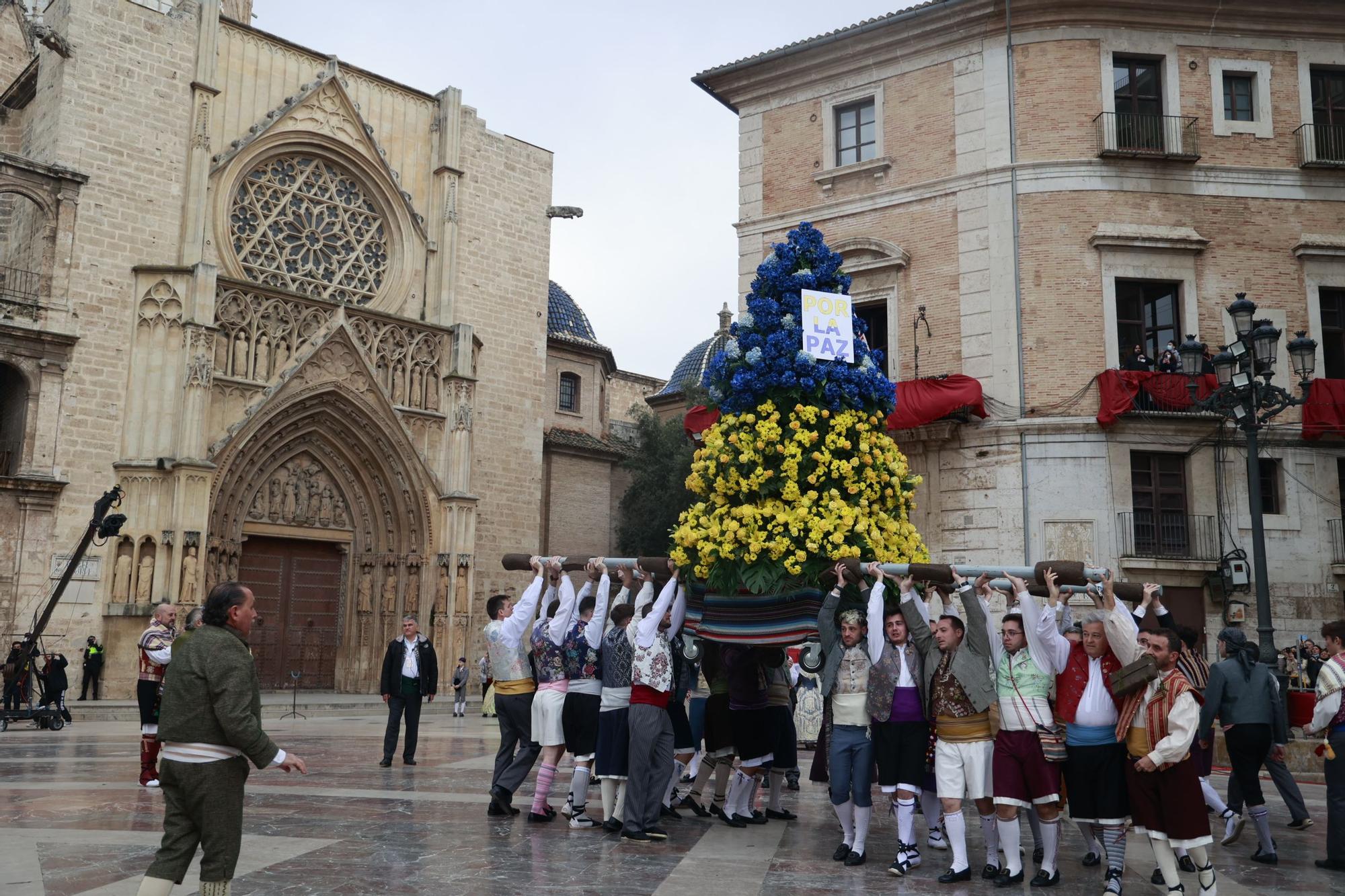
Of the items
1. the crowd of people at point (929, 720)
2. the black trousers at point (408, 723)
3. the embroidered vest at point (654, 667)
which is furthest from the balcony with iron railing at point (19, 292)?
the embroidered vest at point (654, 667)

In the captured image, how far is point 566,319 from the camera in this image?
4041 cm

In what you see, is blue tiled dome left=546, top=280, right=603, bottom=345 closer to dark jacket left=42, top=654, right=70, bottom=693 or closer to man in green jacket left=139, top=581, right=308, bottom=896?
dark jacket left=42, top=654, right=70, bottom=693

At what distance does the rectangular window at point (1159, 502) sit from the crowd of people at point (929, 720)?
28.6 feet

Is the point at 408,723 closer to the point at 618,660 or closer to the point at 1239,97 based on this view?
the point at 618,660

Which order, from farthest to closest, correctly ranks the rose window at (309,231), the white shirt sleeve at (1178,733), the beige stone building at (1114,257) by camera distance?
the rose window at (309,231) → the beige stone building at (1114,257) → the white shirt sleeve at (1178,733)

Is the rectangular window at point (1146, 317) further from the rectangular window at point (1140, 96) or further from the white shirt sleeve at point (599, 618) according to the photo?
the white shirt sleeve at point (599, 618)

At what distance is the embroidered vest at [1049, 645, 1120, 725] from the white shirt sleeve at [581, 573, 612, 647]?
12.9ft

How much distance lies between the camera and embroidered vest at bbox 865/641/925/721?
8.28 meters

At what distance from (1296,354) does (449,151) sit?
21.6 meters

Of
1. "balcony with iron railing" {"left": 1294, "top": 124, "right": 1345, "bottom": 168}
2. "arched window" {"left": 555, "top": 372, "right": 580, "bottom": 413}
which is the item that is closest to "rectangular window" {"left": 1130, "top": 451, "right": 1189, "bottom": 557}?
"balcony with iron railing" {"left": 1294, "top": 124, "right": 1345, "bottom": 168}

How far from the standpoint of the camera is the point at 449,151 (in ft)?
97.6

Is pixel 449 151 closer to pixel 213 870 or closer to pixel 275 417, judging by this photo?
pixel 275 417

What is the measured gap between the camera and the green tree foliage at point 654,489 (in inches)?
1407

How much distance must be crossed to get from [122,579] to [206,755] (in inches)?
771
